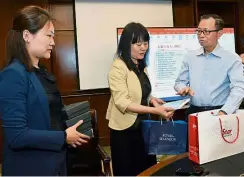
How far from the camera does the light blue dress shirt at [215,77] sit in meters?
2.05

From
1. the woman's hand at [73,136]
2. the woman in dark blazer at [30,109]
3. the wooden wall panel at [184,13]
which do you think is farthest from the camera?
the wooden wall panel at [184,13]

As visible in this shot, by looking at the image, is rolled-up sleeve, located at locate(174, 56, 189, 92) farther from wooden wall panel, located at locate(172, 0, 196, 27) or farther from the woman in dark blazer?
wooden wall panel, located at locate(172, 0, 196, 27)

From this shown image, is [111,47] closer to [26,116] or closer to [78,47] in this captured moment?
[78,47]

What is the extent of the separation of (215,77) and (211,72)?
5 centimetres

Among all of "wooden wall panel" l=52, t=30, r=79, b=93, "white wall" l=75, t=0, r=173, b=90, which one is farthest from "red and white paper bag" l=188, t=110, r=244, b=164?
"wooden wall panel" l=52, t=30, r=79, b=93

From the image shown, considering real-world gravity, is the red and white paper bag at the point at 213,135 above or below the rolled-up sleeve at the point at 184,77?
below

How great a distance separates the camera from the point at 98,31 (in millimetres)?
3859

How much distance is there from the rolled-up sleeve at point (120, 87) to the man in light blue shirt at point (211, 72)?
0.38m

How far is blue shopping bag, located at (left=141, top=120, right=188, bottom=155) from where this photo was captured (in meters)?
1.92

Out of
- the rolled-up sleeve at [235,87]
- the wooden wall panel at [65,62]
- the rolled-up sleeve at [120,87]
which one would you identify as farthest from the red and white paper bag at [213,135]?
the wooden wall panel at [65,62]

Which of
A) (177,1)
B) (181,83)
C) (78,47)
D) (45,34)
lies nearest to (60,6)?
(78,47)

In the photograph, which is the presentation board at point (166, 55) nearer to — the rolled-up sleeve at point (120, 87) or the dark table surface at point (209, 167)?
the rolled-up sleeve at point (120, 87)

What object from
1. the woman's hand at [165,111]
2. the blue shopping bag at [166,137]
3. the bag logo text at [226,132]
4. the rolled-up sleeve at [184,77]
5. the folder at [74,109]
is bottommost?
the blue shopping bag at [166,137]

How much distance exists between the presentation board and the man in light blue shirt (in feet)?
4.88
